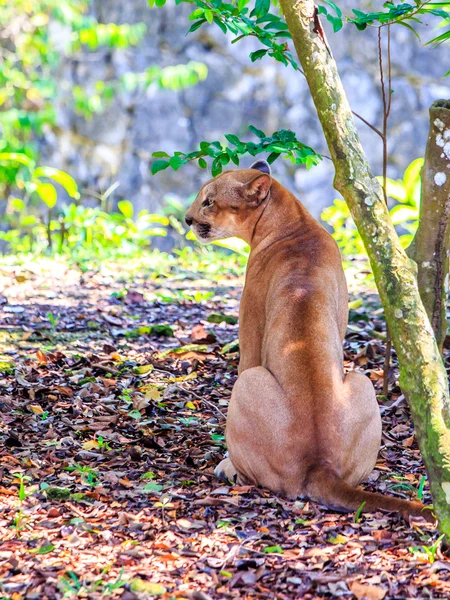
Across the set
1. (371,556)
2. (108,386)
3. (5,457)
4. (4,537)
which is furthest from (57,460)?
(371,556)

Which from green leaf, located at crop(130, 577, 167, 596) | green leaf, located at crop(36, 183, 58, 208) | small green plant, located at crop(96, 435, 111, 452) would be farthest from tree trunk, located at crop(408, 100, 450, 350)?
green leaf, located at crop(36, 183, 58, 208)

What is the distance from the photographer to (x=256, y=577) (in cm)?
300

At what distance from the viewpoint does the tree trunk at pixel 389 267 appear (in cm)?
320

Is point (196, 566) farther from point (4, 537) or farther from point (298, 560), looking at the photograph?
point (4, 537)

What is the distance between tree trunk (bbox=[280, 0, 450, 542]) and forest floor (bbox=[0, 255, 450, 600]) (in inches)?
15.5

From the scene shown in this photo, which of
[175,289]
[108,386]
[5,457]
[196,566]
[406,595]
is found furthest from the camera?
[175,289]

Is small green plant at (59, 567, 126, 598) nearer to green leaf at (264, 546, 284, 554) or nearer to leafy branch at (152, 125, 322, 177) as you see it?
green leaf at (264, 546, 284, 554)

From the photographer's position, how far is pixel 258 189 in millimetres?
4977

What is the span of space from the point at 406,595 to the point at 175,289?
19.7 ft

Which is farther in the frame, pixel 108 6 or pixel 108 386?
pixel 108 6

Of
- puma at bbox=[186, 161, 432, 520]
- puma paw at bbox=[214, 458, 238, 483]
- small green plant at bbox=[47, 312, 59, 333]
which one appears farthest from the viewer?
small green plant at bbox=[47, 312, 59, 333]

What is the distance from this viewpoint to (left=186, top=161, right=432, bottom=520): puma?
378 centimetres

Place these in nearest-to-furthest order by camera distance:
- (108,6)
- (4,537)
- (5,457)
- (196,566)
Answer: (196,566), (4,537), (5,457), (108,6)

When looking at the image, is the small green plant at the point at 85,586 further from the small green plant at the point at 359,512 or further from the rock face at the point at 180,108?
the rock face at the point at 180,108
